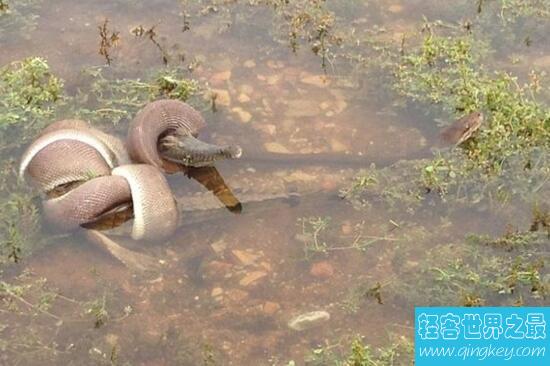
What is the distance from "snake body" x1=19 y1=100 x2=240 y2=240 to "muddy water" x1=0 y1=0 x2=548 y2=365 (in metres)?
0.21

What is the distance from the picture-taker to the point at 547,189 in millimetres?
6832

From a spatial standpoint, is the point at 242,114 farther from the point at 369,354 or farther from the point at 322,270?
the point at 369,354

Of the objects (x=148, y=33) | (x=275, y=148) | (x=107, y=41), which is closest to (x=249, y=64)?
(x=148, y=33)

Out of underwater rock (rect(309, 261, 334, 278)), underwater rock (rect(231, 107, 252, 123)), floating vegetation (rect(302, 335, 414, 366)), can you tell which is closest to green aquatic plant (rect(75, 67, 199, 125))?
underwater rock (rect(231, 107, 252, 123))

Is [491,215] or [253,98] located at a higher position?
[253,98]

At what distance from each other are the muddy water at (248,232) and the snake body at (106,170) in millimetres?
207

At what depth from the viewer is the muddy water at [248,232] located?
19.1 feet

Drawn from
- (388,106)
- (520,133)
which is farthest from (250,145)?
(520,133)

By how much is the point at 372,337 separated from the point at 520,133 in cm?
245

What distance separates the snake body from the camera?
6.47m

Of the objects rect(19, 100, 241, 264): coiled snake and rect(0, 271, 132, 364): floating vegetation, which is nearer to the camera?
rect(0, 271, 132, 364): floating vegetation

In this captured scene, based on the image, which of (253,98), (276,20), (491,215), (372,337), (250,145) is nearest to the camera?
(372,337)

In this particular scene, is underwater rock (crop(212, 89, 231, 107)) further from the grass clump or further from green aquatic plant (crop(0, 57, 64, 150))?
the grass clump

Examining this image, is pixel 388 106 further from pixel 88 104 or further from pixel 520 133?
pixel 88 104
